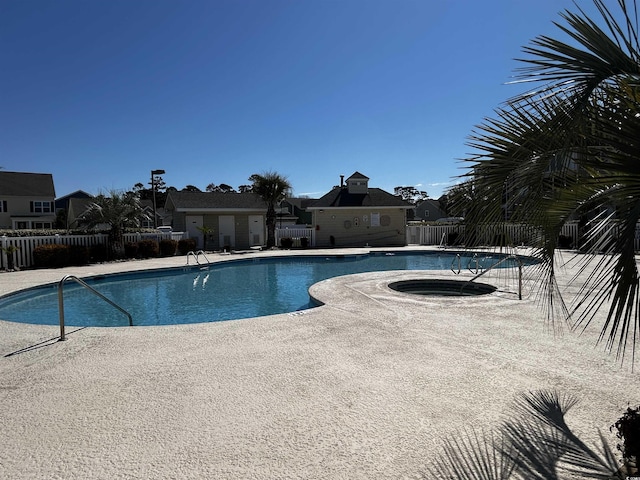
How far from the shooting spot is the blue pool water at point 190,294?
864 centimetres

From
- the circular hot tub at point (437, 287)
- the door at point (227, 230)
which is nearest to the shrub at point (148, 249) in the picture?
the door at point (227, 230)

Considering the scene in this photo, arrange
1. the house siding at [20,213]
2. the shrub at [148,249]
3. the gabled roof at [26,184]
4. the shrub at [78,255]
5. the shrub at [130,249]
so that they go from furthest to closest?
the gabled roof at [26,184] < the house siding at [20,213] < the shrub at [148,249] < the shrub at [130,249] < the shrub at [78,255]

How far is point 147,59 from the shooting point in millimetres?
13914

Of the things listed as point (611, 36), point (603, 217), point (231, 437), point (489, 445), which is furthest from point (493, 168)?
point (231, 437)

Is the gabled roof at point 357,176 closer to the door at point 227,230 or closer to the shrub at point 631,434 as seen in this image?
the door at point 227,230

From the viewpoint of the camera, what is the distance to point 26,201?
109 ft

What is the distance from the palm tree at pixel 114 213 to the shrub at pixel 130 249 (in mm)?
309

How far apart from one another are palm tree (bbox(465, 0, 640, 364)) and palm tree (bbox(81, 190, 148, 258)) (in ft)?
57.8

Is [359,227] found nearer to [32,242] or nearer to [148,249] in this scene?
[148,249]

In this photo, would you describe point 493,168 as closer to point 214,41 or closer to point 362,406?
point 362,406

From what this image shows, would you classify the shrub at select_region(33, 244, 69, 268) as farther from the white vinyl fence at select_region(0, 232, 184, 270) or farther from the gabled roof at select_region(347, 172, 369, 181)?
the gabled roof at select_region(347, 172, 369, 181)

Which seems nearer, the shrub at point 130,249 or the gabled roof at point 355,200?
the shrub at point 130,249

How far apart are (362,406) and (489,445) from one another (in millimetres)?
1069

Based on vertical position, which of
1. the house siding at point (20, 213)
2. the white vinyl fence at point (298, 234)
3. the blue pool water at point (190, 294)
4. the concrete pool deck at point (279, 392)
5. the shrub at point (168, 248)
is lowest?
the blue pool water at point (190, 294)
